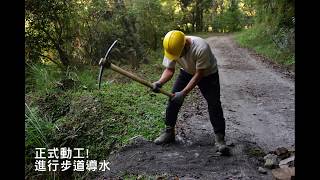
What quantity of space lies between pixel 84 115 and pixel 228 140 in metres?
2.60

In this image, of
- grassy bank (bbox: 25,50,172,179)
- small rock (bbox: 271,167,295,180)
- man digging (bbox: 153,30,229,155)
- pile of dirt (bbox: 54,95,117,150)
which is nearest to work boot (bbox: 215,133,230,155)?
man digging (bbox: 153,30,229,155)

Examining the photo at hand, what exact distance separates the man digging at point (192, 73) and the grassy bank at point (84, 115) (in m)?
1.19

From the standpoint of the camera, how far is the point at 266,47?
19000 millimetres

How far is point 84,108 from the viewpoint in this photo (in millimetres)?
7730

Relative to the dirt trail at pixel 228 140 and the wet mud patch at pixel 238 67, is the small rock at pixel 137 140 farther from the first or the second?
the wet mud patch at pixel 238 67

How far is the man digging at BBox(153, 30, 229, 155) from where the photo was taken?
5227 millimetres

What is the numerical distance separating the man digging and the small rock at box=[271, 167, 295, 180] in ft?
2.73

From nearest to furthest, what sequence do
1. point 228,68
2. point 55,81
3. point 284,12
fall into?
point 55,81, point 228,68, point 284,12

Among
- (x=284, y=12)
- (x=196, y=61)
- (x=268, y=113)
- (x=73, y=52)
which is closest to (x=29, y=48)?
(x=73, y=52)

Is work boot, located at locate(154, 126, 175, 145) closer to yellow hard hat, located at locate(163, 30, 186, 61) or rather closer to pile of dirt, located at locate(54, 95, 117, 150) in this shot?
pile of dirt, located at locate(54, 95, 117, 150)

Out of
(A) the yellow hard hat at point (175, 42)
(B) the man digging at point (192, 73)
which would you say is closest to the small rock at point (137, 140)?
(B) the man digging at point (192, 73)

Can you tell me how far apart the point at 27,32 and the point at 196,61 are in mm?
7645
